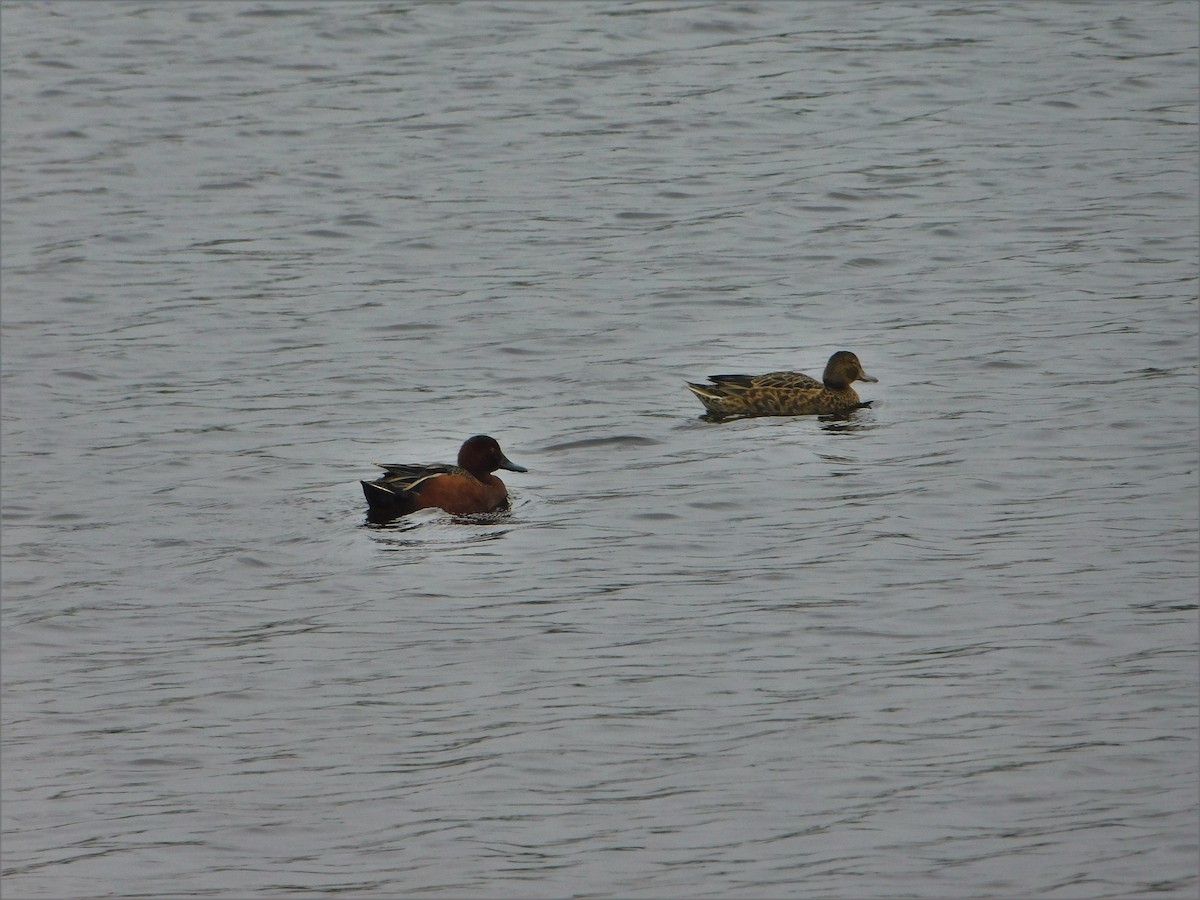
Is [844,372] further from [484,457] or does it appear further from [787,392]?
[484,457]

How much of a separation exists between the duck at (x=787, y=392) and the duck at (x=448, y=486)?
1971mm

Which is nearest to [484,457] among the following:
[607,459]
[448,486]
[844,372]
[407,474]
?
[448,486]

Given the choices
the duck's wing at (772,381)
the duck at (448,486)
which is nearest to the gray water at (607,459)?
the duck at (448,486)

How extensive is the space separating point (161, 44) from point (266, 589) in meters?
17.5

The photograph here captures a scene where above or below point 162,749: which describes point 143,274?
above

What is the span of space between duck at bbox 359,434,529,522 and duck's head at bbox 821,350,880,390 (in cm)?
292

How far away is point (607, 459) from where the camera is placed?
12.9 m

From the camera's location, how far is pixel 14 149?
22.3 metres

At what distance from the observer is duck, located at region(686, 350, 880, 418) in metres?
13.9

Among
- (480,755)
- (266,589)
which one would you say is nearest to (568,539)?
(266,589)

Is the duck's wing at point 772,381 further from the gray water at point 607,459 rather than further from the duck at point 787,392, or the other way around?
the gray water at point 607,459

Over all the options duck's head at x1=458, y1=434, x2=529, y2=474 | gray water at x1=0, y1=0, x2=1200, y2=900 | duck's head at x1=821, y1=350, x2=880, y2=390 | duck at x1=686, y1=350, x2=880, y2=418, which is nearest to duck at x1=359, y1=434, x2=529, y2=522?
duck's head at x1=458, y1=434, x2=529, y2=474

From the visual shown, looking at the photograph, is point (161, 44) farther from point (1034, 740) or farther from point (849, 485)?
point (1034, 740)

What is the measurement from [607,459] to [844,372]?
2.31m
